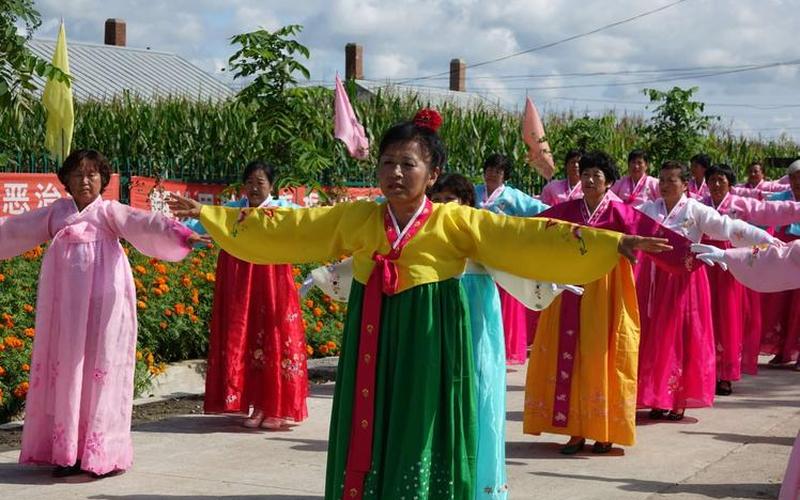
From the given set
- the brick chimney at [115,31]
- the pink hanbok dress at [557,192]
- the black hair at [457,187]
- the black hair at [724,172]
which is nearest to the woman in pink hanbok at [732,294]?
the black hair at [724,172]

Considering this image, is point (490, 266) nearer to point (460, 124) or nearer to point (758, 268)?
point (758, 268)

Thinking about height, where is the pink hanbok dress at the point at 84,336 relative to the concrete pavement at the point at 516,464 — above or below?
above

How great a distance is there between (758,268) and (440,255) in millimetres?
1382

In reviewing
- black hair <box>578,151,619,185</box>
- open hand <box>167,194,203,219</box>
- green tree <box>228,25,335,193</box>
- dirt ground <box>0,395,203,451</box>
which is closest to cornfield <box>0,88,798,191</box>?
green tree <box>228,25,335,193</box>

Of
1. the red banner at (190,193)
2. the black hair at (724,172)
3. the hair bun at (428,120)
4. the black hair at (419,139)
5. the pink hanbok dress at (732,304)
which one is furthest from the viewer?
the red banner at (190,193)

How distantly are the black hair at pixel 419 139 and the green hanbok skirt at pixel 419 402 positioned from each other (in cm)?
52

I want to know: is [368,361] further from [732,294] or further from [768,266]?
[732,294]

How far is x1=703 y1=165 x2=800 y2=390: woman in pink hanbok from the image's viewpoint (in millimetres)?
9984

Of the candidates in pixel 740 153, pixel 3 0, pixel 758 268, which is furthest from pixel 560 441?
pixel 740 153

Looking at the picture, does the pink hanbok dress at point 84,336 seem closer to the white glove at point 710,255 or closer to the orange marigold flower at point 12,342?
the orange marigold flower at point 12,342

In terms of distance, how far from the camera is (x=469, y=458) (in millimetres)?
5055

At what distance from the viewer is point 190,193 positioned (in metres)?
15.8

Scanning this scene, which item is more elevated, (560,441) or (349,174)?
(349,174)

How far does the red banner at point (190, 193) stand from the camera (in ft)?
46.2
